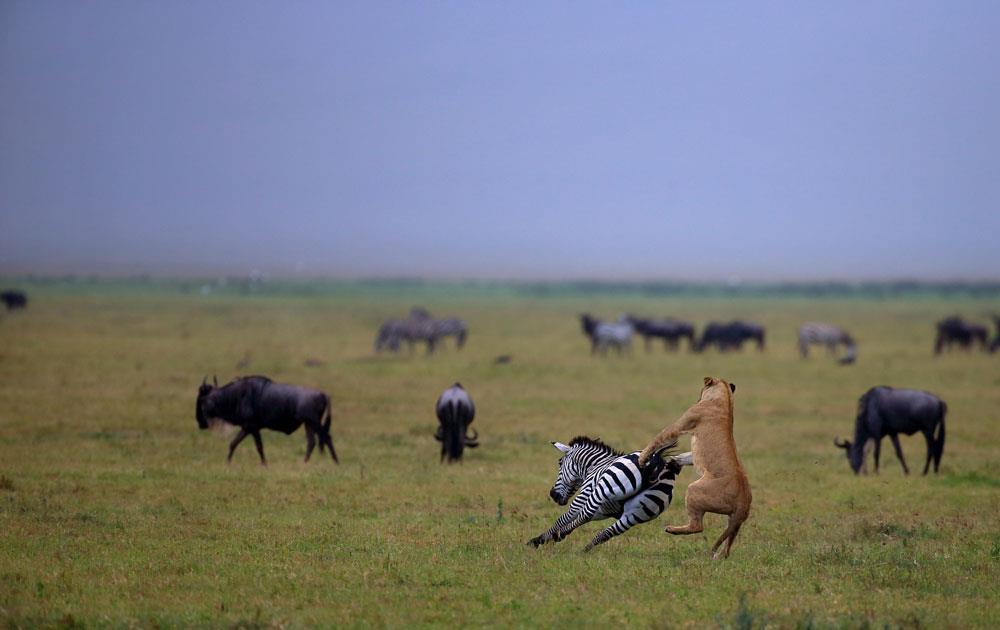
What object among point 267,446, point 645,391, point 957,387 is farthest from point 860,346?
point 267,446

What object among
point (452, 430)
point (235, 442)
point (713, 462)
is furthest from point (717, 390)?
point (235, 442)

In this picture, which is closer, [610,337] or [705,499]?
[705,499]

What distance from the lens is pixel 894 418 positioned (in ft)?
62.8

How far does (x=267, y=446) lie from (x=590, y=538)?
30.5 ft

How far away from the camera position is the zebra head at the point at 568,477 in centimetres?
1264

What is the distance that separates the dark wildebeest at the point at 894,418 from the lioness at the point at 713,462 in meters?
8.25

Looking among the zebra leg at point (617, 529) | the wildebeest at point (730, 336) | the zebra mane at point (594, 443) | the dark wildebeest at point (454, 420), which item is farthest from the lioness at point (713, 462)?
the wildebeest at point (730, 336)

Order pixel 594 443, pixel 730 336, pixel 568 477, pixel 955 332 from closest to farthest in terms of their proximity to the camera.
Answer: pixel 594 443
pixel 568 477
pixel 955 332
pixel 730 336

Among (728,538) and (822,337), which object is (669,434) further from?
(822,337)

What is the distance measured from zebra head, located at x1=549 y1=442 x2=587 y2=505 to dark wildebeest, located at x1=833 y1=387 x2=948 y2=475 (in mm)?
7920

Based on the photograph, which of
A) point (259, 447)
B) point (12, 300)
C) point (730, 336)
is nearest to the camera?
point (259, 447)

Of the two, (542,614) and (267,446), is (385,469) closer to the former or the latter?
(267,446)

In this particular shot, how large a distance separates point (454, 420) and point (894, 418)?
24.9 feet

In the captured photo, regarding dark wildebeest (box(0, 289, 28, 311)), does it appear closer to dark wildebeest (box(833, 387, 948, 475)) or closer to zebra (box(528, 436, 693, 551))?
dark wildebeest (box(833, 387, 948, 475))
